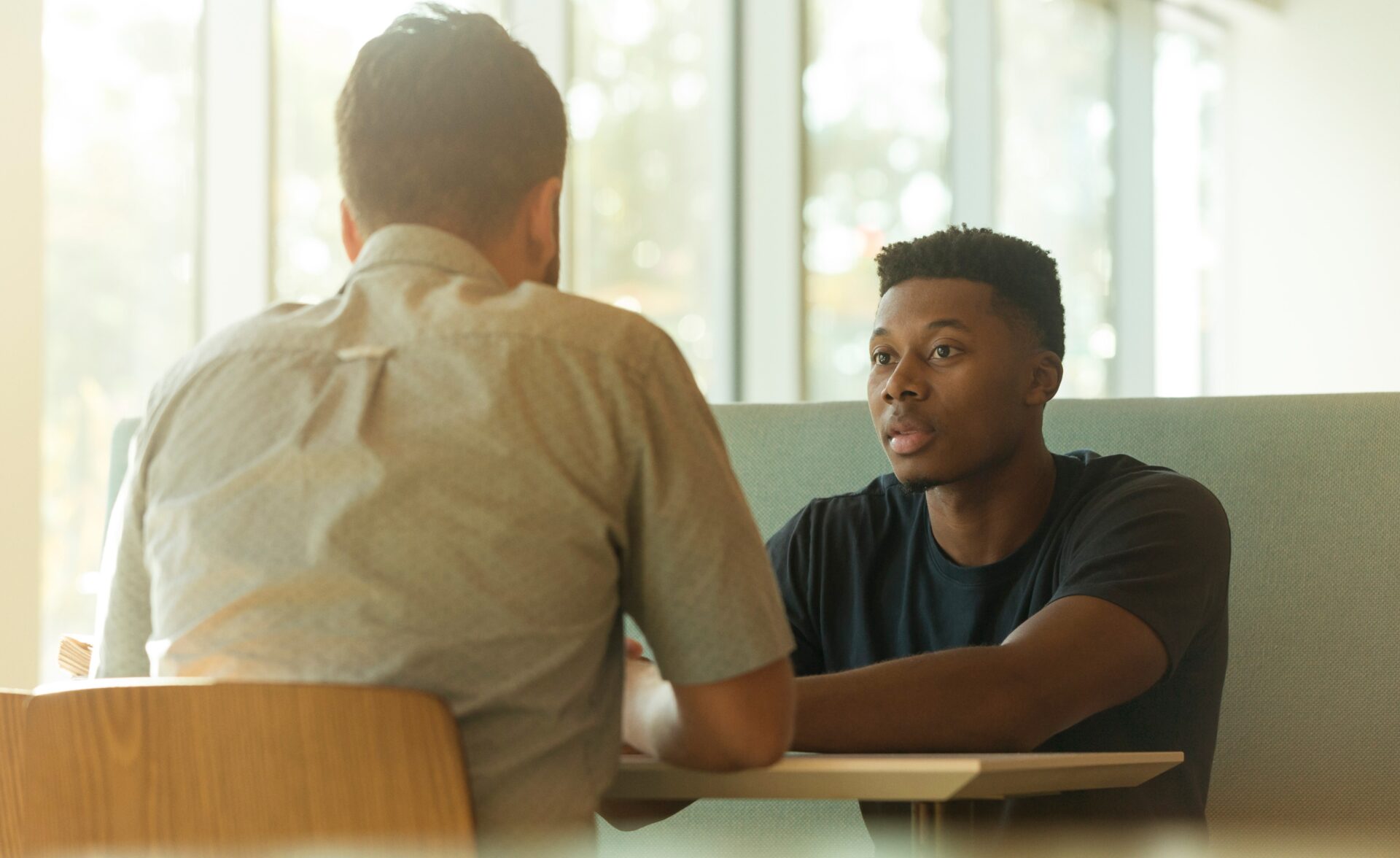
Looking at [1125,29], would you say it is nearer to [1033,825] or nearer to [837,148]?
[837,148]

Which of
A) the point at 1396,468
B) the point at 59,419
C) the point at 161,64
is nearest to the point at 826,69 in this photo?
the point at 161,64

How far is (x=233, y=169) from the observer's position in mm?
3311

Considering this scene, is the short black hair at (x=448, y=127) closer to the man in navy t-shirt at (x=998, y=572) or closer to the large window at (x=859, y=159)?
the man in navy t-shirt at (x=998, y=572)

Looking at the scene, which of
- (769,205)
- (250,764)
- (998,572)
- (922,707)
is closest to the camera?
(250,764)

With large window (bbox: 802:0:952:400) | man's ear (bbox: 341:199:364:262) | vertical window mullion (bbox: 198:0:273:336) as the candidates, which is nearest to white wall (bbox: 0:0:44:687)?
vertical window mullion (bbox: 198:0:273:336)

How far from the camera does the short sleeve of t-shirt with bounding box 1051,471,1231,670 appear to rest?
5.09 ft

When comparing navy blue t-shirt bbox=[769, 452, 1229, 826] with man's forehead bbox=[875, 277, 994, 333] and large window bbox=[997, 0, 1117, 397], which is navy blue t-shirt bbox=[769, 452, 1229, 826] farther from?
large window bbox=[997, 0, 1117, 397]

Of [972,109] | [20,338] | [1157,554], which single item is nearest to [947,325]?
[1157,554]

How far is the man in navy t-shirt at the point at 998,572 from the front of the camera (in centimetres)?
141

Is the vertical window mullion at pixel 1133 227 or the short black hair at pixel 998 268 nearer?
the short black hair at pixel 998 268

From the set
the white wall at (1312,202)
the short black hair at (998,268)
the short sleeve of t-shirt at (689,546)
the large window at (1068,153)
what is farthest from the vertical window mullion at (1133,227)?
the short sleeve of t-shirt at (689,546)

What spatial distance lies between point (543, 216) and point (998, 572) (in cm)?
91

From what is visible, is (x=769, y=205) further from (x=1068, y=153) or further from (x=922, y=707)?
(x=922, y=707)

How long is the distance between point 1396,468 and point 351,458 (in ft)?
5.19
